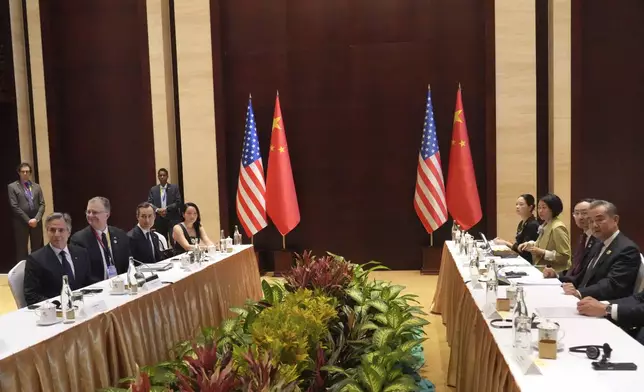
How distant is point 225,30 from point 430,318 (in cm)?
475

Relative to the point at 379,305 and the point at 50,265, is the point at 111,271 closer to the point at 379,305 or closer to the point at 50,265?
the point at 50,265

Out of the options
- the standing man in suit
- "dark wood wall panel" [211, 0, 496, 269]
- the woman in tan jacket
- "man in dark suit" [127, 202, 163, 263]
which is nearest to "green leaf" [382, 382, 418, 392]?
the woman in tan jacket

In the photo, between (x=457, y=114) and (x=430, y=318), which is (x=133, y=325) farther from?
(x=457, y=114)

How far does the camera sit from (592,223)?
3193mm

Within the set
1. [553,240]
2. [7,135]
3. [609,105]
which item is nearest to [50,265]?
[553,240]

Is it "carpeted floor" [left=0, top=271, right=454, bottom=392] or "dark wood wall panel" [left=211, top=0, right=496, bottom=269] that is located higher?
"dark wood wall panel" [left=211, top=0, right=496, bottom=269]

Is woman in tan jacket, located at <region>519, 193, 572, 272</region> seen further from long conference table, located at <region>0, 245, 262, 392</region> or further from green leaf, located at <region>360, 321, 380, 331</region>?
long conference table, located at <region>0, 245, 262, 392</region>

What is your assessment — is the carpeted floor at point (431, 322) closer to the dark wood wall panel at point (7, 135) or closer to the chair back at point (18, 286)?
the dark wood wall panel at point (7, 135)

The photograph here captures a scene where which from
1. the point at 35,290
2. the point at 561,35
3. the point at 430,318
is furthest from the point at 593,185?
the point at 35,290

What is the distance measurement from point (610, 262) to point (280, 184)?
444cm

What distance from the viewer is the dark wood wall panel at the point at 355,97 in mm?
7195

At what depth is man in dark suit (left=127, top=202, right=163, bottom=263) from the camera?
184 inches

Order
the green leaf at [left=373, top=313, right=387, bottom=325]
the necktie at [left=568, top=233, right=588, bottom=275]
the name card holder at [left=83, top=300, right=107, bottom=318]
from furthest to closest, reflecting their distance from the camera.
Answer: the necktie at [left=568, top=233, right=588, bottom=275]
the green leaf at [left=373, top=313, right=387, bottom=325]
the name card holder at [left=83, top=300, right=107, bottom=318]

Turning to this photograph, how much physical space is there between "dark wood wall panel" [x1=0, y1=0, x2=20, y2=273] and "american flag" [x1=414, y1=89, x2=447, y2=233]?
5.59 m
